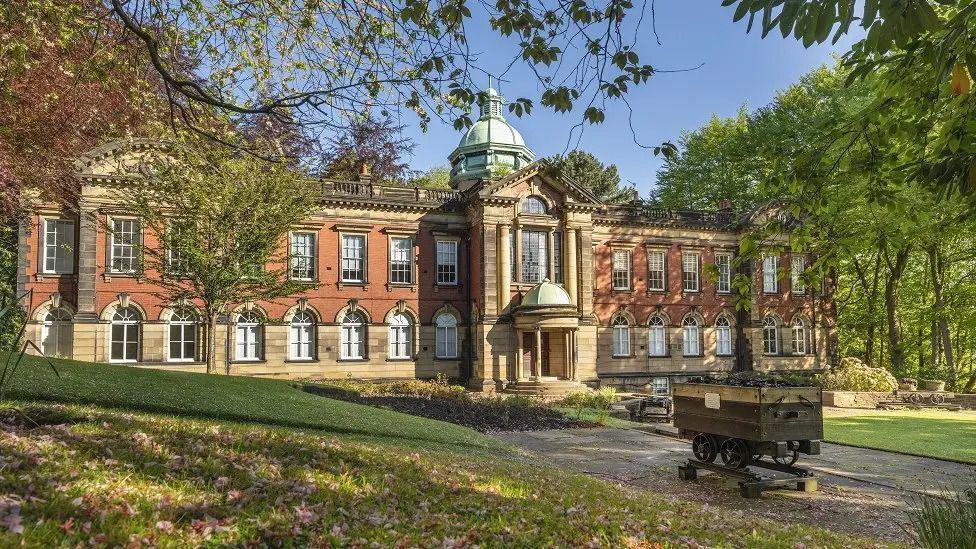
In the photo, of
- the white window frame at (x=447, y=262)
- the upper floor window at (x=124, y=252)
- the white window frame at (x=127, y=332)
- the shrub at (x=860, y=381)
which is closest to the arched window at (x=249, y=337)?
the white window frame at (x=127, y=332)

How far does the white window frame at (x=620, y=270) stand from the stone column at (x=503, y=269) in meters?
6.91

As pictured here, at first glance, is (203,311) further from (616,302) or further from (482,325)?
(616,302)

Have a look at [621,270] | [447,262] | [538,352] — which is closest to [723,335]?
[621,270]

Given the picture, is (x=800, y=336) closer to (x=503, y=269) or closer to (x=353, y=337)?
(x=503, y=269)

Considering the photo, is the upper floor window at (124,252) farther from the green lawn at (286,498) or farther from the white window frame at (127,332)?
the green lawn at (286,498)

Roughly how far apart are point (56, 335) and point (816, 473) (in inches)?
1086

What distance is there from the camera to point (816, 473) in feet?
39.5

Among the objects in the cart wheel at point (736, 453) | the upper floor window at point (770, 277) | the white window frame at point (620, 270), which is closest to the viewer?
the cart wheel at point (736, 453)

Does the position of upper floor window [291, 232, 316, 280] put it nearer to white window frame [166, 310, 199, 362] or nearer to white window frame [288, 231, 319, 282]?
white window frame [288, 231, 319, 282]

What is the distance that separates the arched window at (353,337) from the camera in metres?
30.6

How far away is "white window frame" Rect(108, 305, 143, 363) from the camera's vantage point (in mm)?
27006

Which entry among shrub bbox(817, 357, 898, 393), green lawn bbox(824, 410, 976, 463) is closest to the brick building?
shrub bbox(817, 357, 898, 393)

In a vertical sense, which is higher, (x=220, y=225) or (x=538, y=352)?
(x=220, y=225)

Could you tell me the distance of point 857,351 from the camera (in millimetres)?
47094
